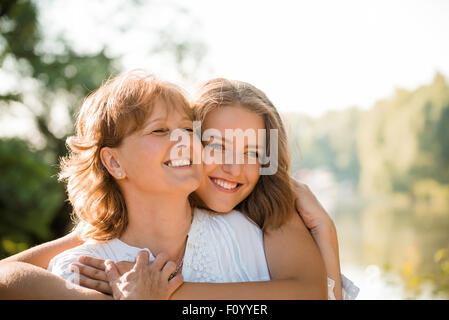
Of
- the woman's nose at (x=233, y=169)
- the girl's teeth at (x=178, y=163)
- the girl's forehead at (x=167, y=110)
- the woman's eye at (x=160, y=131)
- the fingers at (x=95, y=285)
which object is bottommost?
the fingers at (x=95, y=285)

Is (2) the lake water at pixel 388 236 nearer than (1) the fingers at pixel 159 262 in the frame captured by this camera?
No

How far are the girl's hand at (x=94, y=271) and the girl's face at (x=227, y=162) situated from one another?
566 mm

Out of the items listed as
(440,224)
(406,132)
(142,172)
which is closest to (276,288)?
(142,172)

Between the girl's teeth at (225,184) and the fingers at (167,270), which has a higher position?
the girl's teeth at (225,184)

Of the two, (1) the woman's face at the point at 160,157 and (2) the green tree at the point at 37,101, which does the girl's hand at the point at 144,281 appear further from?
(2) the green tree at the point at 37,101

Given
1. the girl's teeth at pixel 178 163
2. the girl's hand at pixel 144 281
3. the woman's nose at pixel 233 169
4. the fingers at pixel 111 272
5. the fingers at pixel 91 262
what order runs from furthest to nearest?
1. the woman's nose at pixel 233 169
2. the girl's teeth at pixel 178 163
3. the fingers at pixel 91 262
4. the fingers at pixel 111 272
5. the girl's hand at pixel 144 281

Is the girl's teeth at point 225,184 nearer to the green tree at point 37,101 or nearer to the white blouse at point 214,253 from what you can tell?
the white blouse at point 214,253

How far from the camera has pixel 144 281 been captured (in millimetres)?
1642

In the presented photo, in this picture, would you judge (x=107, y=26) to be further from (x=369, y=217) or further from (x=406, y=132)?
(x=369, y=217)

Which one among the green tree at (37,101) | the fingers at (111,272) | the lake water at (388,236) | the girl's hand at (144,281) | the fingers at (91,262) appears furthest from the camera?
the lake water at (388,236)

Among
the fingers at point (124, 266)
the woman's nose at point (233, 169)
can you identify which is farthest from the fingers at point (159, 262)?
the woman's nose at point (233, 169)

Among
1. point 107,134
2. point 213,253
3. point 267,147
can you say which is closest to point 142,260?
point 213,253

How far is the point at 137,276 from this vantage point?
1.65m

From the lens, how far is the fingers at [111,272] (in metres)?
1.69
